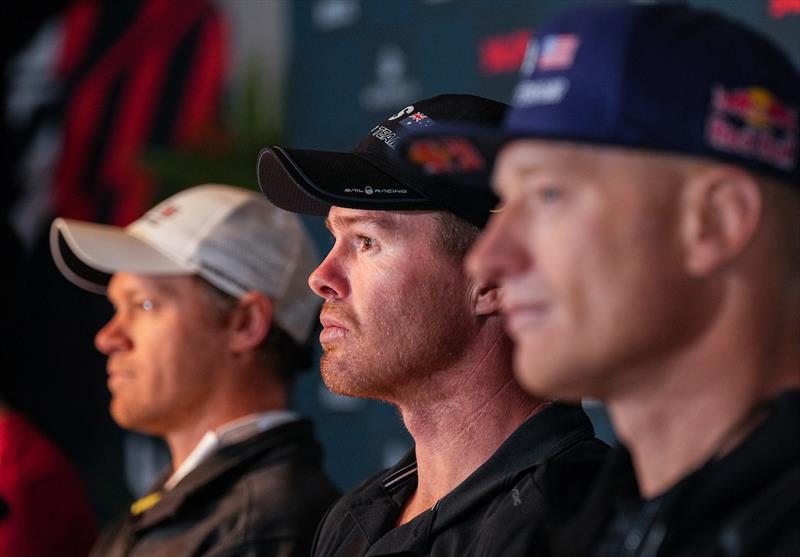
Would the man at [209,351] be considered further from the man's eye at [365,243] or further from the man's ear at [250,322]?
the man's eye at [365,243]

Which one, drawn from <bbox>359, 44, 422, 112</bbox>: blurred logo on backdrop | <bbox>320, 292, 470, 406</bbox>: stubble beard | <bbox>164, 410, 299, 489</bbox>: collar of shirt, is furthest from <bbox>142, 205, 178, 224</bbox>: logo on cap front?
<bbox>320, 292, 470, 406</bbox>: stubble beard

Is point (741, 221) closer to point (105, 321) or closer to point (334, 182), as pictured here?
point (334, 182)

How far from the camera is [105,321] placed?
3.62m

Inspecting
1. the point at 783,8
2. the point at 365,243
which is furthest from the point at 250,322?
the point at 783,8

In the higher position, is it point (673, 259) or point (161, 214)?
point (673, 259)

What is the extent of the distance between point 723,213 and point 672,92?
0.10 m

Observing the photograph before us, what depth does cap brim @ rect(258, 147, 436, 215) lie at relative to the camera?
156 centimetres

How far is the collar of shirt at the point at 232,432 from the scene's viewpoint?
2.12 metres

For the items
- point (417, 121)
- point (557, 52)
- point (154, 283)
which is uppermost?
point (557, 52)

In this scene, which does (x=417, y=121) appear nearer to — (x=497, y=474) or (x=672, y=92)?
(x=497, y=474)

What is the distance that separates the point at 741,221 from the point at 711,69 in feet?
0.38

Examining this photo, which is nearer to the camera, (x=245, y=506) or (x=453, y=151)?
(x=453, y=151)

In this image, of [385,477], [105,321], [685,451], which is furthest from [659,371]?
[105,321]

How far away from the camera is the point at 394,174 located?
62.1 inches
